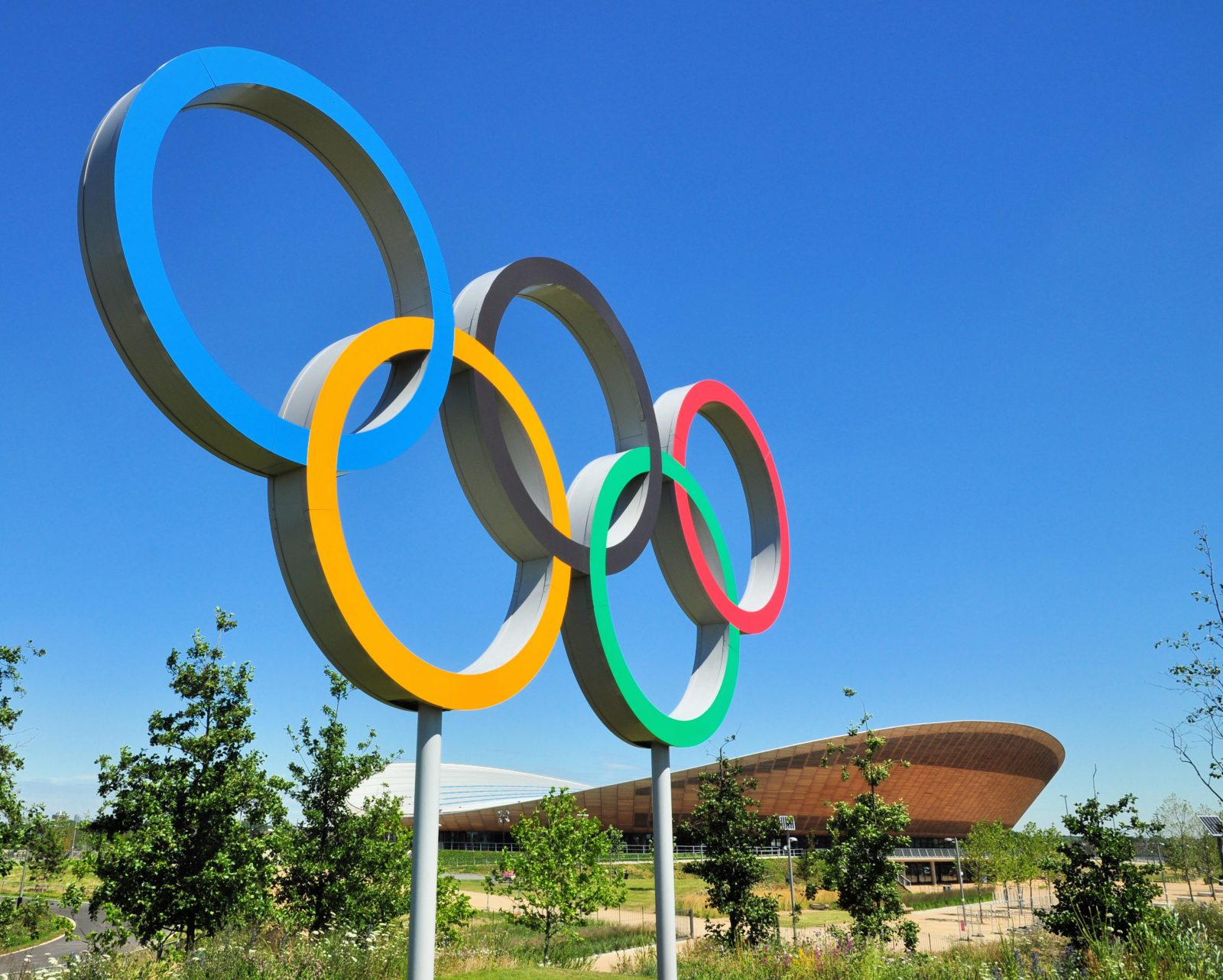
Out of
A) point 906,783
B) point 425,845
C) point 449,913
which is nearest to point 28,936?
point 449,913

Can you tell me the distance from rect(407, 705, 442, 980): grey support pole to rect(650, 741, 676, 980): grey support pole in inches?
131

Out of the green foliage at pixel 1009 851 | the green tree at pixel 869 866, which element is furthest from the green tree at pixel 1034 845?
the green tree at pixel 869 866

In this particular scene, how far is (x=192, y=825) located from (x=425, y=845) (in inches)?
355

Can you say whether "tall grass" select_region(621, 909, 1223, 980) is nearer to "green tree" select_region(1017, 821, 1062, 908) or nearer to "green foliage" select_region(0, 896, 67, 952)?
"green foliage" select_region(0, 896, 67, 952)

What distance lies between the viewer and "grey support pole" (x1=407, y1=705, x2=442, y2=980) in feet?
26.1

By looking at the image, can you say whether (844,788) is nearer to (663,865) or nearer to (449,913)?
(449,913)

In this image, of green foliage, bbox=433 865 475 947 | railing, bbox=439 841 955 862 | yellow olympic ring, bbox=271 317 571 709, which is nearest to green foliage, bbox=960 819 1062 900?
railing, bbox=439 841 955 862

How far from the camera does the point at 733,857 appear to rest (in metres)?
20.2

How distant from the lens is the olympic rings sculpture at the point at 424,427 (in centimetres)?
683

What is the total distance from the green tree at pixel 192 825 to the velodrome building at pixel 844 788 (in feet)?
127

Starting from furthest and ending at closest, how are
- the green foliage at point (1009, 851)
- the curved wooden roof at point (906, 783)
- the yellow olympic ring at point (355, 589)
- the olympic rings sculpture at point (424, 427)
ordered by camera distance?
the curved wooden roof at point (906, 783) → the green foliage at point (1009, 851) → the yellow olympic ring at point (355, 589) → the olympic rings sculpture at point (424, 427)

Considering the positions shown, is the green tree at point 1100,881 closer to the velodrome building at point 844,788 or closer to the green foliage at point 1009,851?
the green foliage at point 1009,851

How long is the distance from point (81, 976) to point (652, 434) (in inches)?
399

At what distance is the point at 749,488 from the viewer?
49.8 feet
